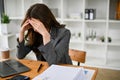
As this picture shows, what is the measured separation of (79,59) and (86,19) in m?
1.63

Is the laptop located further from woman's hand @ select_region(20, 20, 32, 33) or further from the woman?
woman's hand @ select_region(20, 20, 32, 33)

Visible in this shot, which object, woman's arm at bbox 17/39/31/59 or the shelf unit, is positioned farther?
the shelf unit

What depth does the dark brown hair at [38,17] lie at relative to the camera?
1645mm

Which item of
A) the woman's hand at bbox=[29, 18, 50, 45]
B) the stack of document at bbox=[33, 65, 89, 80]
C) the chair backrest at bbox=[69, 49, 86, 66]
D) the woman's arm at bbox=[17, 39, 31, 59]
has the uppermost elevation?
the woman's hand at bbox=[29, 18, 50, 45]

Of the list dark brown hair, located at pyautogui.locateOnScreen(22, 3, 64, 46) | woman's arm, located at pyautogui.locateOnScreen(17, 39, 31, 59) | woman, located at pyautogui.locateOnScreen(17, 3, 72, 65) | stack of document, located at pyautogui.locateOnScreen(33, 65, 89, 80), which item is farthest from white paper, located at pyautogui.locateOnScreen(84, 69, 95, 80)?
woman's arm, located at pyautogui.locateOnScreen(17, 39, 31, 59)

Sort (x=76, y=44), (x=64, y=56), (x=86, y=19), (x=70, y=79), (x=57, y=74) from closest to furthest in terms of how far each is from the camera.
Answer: (x=70, y=79), (x=57, y=74), (x=64, y=56), (x=86, y=19), (x=76, y=44)

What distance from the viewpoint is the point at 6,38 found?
3.58m

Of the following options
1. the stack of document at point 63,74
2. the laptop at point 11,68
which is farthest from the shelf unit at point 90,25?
the stack of document at point 63,74

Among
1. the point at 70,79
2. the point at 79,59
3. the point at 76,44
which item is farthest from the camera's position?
A: the point at 76,44

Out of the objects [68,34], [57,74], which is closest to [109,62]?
[68,34]

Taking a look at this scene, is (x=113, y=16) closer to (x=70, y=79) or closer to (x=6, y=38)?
(x=6, y=38)

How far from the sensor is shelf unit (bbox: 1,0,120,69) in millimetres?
3434

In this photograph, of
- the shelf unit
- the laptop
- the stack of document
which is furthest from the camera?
the shelf unit

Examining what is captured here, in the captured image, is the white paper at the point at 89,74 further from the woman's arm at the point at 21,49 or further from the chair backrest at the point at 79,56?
the woman's arm at the point at 21,49
